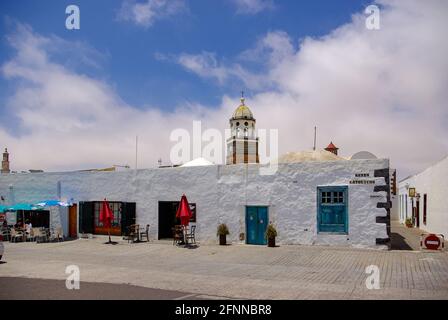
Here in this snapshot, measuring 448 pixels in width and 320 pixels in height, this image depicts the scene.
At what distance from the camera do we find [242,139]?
131 feet

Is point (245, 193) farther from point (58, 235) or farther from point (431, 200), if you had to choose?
point (431, 200)

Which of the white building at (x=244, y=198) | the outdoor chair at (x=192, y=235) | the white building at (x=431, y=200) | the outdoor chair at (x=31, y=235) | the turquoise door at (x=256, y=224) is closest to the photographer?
the white building at (x=244, y=198)

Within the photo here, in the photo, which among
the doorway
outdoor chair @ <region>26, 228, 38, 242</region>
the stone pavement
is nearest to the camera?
the stone pavement

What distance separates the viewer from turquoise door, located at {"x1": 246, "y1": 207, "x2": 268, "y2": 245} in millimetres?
18734

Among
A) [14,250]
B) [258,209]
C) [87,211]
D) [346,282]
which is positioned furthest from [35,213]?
[346,282]

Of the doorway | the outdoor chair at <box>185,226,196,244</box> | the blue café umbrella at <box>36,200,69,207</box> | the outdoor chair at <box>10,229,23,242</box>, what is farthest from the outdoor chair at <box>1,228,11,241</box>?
the outdoor chair at <box>185,226,196,244</box>

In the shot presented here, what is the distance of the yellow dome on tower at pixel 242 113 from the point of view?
1596 inches

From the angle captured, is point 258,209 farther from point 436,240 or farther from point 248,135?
point 248,135

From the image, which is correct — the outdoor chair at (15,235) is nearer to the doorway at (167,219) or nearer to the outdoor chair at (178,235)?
the doorway at (167,219)

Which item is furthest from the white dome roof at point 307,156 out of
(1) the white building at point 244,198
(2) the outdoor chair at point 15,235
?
(2) the outdoor chair at point 15,235

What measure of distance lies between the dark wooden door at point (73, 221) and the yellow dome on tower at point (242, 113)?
2066 centimetres

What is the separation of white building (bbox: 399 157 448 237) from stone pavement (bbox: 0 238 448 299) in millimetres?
5685

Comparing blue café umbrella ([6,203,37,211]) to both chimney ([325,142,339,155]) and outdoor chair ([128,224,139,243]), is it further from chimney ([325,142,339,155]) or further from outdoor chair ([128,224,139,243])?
chimney ([325,142,339,155])

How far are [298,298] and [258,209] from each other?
10132 mm
